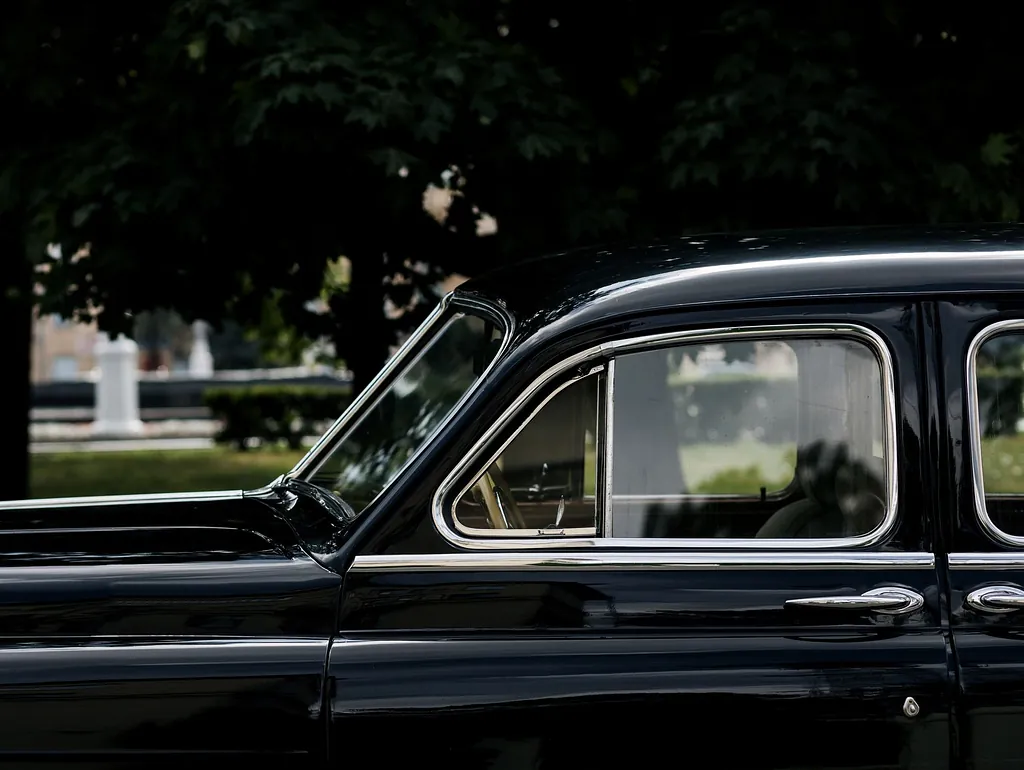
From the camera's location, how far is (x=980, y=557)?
2711 millimetres

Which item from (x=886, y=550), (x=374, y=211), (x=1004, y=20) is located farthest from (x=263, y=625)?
(x=1004, y=20)

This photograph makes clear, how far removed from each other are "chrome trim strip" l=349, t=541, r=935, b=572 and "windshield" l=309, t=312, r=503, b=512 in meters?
0.63

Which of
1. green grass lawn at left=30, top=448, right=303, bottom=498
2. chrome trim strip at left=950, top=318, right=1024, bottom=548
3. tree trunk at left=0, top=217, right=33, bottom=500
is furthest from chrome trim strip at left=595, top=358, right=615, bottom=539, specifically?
green grass lawn at left=30, top=448, right=303, bottom=498

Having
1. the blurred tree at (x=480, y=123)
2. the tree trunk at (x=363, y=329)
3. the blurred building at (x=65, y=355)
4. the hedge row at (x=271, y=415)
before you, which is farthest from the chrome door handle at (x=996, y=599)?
the blurred building at (x=65, y=355)

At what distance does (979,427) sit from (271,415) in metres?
20.4

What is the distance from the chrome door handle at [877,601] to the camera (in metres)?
2.66

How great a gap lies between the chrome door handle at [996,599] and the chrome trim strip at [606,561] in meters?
0.17

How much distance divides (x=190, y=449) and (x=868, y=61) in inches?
682

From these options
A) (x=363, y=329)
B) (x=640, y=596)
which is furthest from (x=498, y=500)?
(x=363, y=329)

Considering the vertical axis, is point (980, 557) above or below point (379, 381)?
below

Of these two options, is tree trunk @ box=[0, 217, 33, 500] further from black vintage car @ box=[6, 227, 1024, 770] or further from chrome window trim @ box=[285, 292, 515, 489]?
black vintage car @ box=[6, 227, 1024, 770]

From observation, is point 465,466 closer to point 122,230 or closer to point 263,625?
point 263,625

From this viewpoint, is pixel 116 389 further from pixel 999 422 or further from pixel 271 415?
pixel 999 422

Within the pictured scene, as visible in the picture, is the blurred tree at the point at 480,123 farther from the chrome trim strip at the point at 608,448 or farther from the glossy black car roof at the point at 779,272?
the chrome trim strip at the point at 608,448
